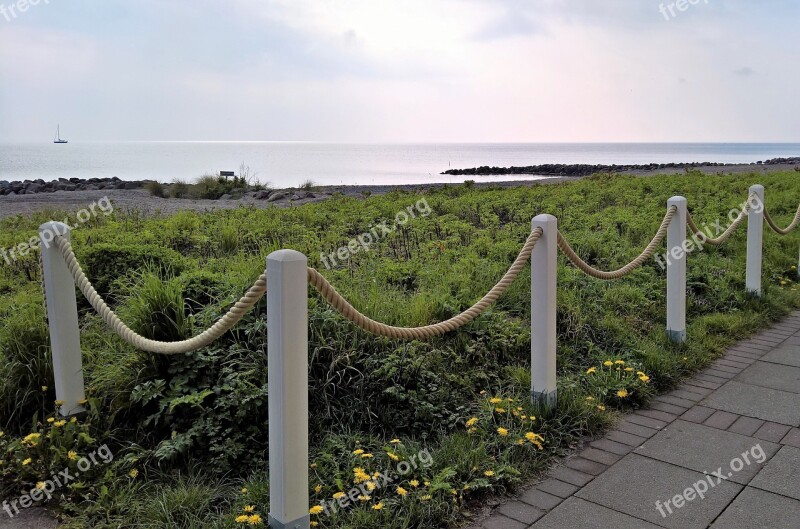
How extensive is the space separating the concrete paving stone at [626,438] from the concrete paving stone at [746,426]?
67cm

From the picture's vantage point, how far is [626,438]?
4395 mm

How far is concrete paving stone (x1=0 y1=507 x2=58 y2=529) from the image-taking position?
3398 millimetres

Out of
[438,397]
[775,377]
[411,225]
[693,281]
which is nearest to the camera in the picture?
[438,397]

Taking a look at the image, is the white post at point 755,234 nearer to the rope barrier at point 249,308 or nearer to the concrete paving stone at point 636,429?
the rope barrier at point 249,308

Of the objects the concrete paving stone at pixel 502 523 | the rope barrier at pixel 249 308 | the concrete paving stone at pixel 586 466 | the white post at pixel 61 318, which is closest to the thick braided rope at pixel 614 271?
the rope barrier at pixel 249 308

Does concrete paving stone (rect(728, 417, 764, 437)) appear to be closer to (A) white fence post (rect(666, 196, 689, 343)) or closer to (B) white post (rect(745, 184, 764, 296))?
(A) white fence post (rect(666, 196, 689, 343))

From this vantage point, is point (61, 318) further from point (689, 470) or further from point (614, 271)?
point (614, 271)

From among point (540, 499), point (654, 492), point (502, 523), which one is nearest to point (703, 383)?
point (654, 492)

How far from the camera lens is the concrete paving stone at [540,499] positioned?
11.7 feet

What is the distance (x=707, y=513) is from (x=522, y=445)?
3.46 ft

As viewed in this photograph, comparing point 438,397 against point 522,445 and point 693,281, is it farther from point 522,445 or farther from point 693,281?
point 693,281

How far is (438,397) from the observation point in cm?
454

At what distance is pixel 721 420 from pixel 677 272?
1681 mm

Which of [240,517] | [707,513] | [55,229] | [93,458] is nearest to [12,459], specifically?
[93,458]
